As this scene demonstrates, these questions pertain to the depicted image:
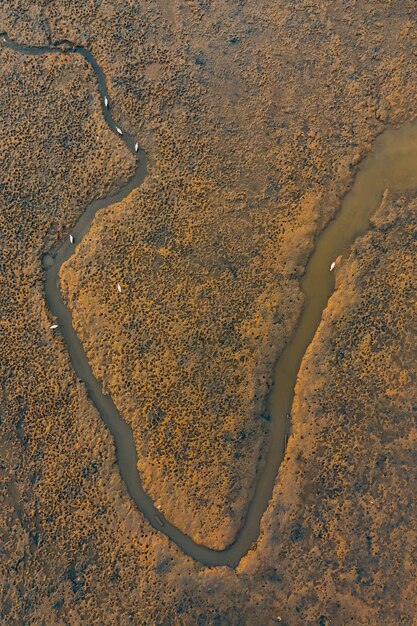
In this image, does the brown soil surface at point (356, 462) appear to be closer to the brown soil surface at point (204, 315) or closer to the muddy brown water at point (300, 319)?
the brown soil surface at point (204, 315)

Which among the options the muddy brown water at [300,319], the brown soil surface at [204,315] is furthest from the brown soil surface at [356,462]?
the muddy brown water at [300,319]

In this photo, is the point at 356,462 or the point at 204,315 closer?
the point at 356,462

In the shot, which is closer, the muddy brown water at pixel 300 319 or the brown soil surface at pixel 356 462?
the brown soil surface at pixel 356 462

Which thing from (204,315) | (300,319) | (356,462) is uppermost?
(204,315)

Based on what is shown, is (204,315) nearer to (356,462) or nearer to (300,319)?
(300,319)

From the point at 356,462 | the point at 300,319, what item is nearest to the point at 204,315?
the point at 300,319
